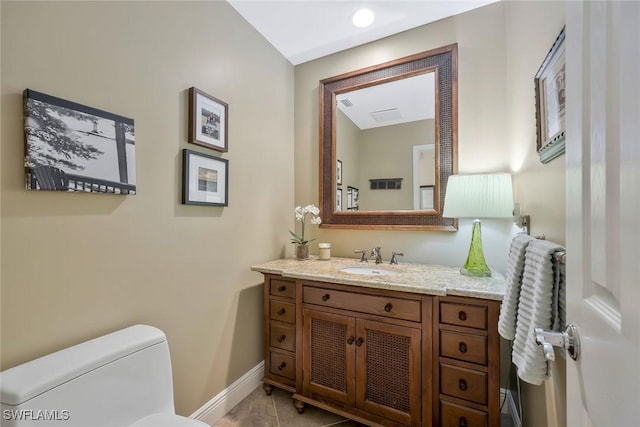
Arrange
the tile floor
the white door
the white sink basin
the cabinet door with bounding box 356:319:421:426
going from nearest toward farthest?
1. the white door
2. the cabinet door with bounding box 356:319:421:426
3. the tile floor
4. the white sink basin

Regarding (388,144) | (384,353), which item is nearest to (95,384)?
(384,353)

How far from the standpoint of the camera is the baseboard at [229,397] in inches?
60.7

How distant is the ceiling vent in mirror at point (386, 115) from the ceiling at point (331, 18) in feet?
1.82

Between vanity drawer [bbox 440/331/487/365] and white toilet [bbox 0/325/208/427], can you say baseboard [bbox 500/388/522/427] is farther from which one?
white toilet [bbox 0/325/208/427]

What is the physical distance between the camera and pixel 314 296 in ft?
5.25

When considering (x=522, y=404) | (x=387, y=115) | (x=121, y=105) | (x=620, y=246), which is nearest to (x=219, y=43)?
(x=121, y=105)

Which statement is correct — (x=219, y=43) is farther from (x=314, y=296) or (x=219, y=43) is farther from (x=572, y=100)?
(x=572, y=100)

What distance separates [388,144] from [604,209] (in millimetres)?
1672

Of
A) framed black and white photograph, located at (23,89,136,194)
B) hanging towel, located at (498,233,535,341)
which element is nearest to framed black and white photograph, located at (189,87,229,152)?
framed black and white photograph, located at (23,89,136,194)

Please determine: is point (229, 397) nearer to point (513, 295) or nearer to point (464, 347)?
point (464, 347)

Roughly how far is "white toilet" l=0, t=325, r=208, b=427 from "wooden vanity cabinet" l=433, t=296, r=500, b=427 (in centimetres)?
108

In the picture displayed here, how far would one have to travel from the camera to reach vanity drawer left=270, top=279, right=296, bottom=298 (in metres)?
1.69

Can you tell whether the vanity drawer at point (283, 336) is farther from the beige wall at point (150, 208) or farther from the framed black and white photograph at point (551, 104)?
the framed black and white photograph at point (551, 104)

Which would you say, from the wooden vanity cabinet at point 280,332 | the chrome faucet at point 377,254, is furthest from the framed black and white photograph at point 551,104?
the wooden vanity cabinet at point 280,332
